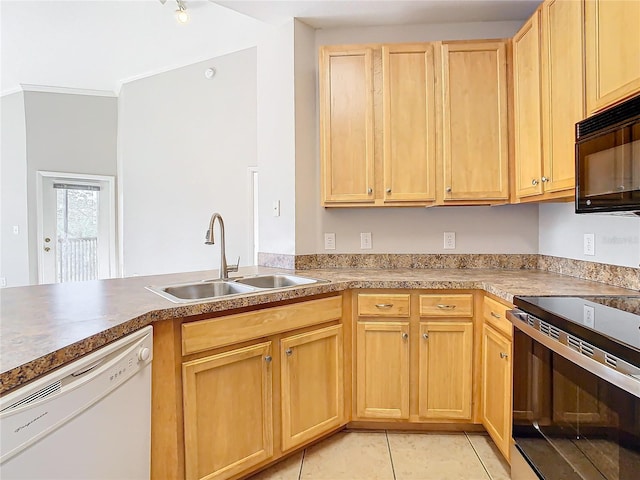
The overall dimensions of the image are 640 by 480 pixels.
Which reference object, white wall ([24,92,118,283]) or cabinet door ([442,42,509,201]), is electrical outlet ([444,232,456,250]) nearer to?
cabinet door ([442,42,509,201])

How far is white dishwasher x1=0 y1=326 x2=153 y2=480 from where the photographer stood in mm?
779

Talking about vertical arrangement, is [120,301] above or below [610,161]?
below

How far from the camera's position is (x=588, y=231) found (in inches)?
81.0

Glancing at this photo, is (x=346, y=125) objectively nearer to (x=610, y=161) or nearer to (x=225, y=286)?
(x=225, y=286)

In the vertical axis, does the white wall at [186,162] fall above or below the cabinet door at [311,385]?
above

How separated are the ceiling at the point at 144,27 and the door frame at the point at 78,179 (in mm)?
1164

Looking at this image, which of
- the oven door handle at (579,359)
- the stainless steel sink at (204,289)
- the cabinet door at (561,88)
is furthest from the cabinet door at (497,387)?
the stainless steel sink at (204,289)

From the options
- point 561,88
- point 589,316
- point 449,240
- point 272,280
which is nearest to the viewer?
point 589,316

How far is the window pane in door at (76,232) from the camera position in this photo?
5.24 metres

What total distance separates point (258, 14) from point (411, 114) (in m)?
1.19

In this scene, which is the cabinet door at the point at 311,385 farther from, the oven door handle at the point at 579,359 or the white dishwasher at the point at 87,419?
the oven door handle at the point at 579,359

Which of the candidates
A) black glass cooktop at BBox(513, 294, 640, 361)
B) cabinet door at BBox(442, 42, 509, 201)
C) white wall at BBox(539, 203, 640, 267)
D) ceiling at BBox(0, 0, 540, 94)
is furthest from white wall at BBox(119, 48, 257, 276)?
black glass cooktop at BBox(513, 294, 640, 361)

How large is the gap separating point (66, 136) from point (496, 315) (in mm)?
5687

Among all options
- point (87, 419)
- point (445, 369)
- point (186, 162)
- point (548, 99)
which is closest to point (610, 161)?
point (548, 99)
